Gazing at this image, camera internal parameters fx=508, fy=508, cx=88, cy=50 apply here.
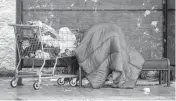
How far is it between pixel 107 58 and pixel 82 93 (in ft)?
3.11

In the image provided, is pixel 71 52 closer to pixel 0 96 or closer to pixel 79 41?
pixel 79 41

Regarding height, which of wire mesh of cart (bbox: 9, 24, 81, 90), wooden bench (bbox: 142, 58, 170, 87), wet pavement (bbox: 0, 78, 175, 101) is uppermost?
wire mesh of cart (bbox: 9, 24, 81, 90)

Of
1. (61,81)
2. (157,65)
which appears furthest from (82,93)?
(157,65)

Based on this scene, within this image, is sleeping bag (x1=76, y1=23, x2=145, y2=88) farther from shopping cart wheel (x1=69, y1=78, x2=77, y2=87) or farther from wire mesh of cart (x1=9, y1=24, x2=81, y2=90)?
shopping cart wheel (x1=69, y1=78, x2=77, y2=87)

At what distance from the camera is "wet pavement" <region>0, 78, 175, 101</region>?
7730 millimetres

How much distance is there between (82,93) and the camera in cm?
841

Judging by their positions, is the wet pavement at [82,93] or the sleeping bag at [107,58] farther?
the sleeping bag at [107,58]

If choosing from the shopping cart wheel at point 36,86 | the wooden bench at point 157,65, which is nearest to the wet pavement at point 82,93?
the shopping cart wheel at point 36,86

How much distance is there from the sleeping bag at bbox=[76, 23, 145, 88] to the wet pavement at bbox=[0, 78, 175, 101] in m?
0.21

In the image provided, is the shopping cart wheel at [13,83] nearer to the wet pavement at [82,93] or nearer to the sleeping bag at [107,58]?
the wet pavement at [82,93]

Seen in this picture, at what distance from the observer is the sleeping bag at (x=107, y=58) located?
8945 mm

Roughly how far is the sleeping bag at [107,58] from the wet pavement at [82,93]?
0.21m

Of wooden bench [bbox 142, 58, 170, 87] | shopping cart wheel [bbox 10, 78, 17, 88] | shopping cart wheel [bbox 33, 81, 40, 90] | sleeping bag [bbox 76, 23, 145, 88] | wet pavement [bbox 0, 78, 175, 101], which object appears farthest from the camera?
wooden bench [bbox 142, 58, 170, 87]

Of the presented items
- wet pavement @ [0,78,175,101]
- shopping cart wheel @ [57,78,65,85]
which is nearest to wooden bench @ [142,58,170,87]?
wet pavement @ [0,78,175,101]
